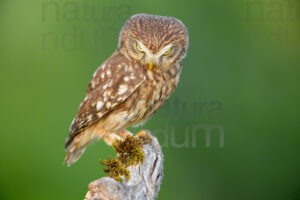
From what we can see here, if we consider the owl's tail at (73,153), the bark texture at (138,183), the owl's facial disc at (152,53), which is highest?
the owl's facial disc at (152,53)

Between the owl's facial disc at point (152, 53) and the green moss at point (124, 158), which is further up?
the owl's facial disc at point (152, 53)

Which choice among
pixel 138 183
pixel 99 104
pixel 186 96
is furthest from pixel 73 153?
pixel 186 96

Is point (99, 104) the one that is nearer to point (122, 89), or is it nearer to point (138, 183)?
point (122, 89)

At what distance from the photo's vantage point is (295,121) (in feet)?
6.80

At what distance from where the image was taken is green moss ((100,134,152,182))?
1330 mm

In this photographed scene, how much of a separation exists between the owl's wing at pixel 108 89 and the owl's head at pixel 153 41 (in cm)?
6

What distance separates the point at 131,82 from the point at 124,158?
349 millimetres

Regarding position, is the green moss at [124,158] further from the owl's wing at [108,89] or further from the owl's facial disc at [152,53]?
the owl's facial disc at [152,53]

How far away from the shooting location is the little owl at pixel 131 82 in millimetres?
1569

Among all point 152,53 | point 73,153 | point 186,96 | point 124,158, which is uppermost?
point 152,53

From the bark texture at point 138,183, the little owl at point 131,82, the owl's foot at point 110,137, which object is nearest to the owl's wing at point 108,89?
the little owl at point 131,82

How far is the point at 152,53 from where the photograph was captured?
151 cm

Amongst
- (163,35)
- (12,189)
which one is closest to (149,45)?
(163,35)

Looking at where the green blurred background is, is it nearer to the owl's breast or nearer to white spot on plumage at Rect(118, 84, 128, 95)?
the owl's breast
